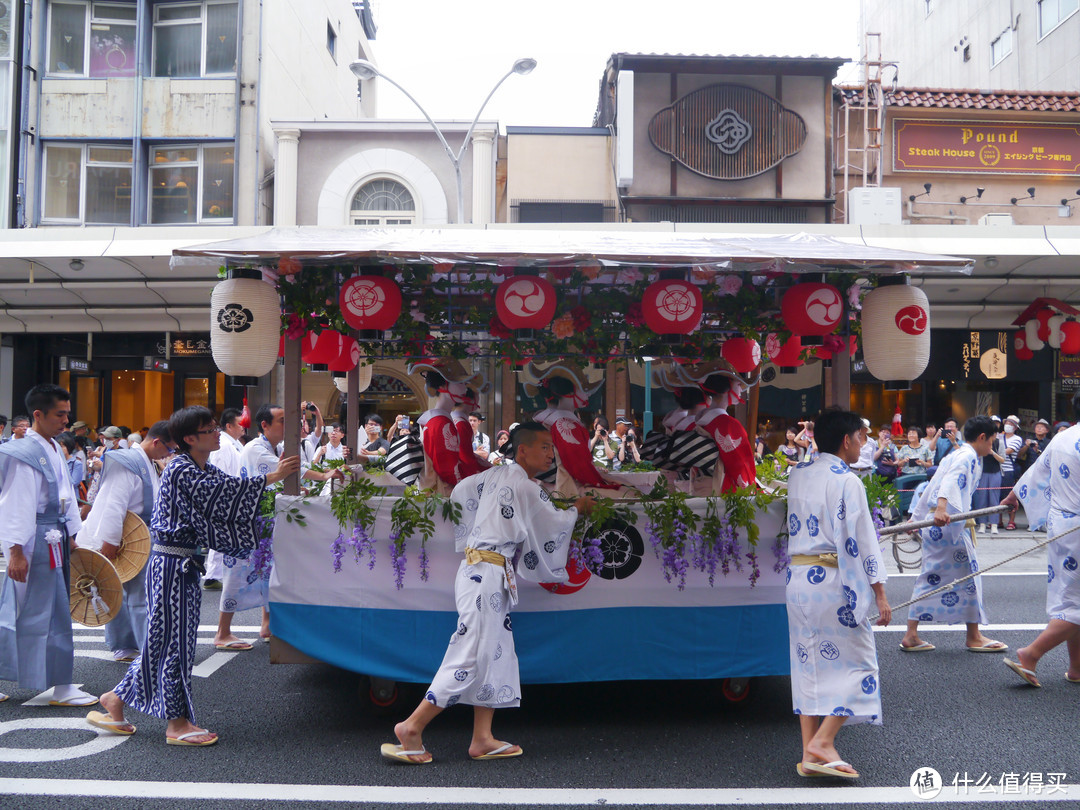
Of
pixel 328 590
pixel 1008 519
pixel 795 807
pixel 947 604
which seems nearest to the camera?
pixel 795 807

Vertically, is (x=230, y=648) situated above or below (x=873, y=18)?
below

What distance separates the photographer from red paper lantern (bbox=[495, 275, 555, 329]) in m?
5.34

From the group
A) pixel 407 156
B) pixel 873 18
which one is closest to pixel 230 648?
pixel 407 156

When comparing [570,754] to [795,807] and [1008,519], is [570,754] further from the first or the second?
[1008,519]

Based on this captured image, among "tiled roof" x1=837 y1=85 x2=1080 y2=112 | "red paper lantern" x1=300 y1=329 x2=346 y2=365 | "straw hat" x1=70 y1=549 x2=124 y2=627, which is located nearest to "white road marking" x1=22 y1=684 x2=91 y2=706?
"straw hat" x1=70 y1=549 x2=124 y2=627

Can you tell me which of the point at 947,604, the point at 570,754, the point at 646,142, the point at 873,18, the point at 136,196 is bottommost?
the point at 570,754

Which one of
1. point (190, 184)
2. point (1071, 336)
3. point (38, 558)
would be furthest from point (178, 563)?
point (190, 184)

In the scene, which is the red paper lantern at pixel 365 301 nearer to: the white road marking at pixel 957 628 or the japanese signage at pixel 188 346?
the white road marking at pixel 957 628

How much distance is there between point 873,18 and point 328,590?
3482cm

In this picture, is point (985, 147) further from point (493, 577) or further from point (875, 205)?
point (493, 577)

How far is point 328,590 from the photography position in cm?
493

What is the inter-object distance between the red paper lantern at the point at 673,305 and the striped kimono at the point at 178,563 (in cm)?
279

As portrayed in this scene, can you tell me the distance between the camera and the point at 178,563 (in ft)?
14.7

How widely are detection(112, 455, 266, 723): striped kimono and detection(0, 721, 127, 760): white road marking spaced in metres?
0.27
